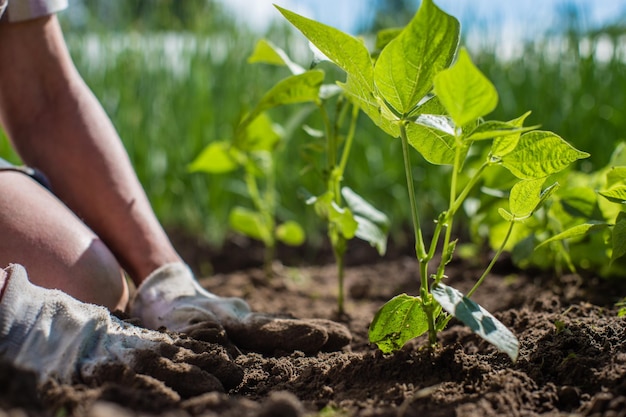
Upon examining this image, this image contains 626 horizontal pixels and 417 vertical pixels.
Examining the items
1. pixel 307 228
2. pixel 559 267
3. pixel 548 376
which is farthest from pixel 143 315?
pixel 307 228

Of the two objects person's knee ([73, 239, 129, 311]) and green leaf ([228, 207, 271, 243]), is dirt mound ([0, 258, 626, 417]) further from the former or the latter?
green leaf ([228, 207, 271, 243])

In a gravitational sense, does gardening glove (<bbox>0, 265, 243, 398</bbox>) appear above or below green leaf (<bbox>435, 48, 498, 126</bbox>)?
below

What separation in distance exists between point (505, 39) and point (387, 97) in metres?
2.30

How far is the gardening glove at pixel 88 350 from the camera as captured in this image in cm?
87

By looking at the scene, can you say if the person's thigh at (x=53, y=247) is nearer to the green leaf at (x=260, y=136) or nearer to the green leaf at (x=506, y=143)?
the green leaf at (x=260, y=136)

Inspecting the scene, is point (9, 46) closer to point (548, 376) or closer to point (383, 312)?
point (383, 312)

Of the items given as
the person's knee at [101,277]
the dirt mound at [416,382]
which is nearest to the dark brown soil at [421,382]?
the dirt mound at [416,382]

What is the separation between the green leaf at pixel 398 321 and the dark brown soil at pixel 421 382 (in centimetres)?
3

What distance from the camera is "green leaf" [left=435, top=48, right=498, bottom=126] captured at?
737 millimetres

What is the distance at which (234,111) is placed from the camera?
9.21 ft

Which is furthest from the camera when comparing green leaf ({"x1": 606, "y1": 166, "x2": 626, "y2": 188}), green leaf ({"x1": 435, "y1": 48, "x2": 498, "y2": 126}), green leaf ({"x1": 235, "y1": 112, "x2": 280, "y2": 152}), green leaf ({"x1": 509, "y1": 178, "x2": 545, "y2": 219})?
green leaf ({"x1": 235, "y1": 112, "x2": 280, "y2": 152})

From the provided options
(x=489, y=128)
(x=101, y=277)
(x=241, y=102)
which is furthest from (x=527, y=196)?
(x=241, y=102)

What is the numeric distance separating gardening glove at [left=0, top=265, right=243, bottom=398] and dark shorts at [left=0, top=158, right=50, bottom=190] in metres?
0.42

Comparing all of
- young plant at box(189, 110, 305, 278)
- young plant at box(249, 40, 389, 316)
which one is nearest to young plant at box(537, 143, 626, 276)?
young plant at box(249, 40, 389, 316)
